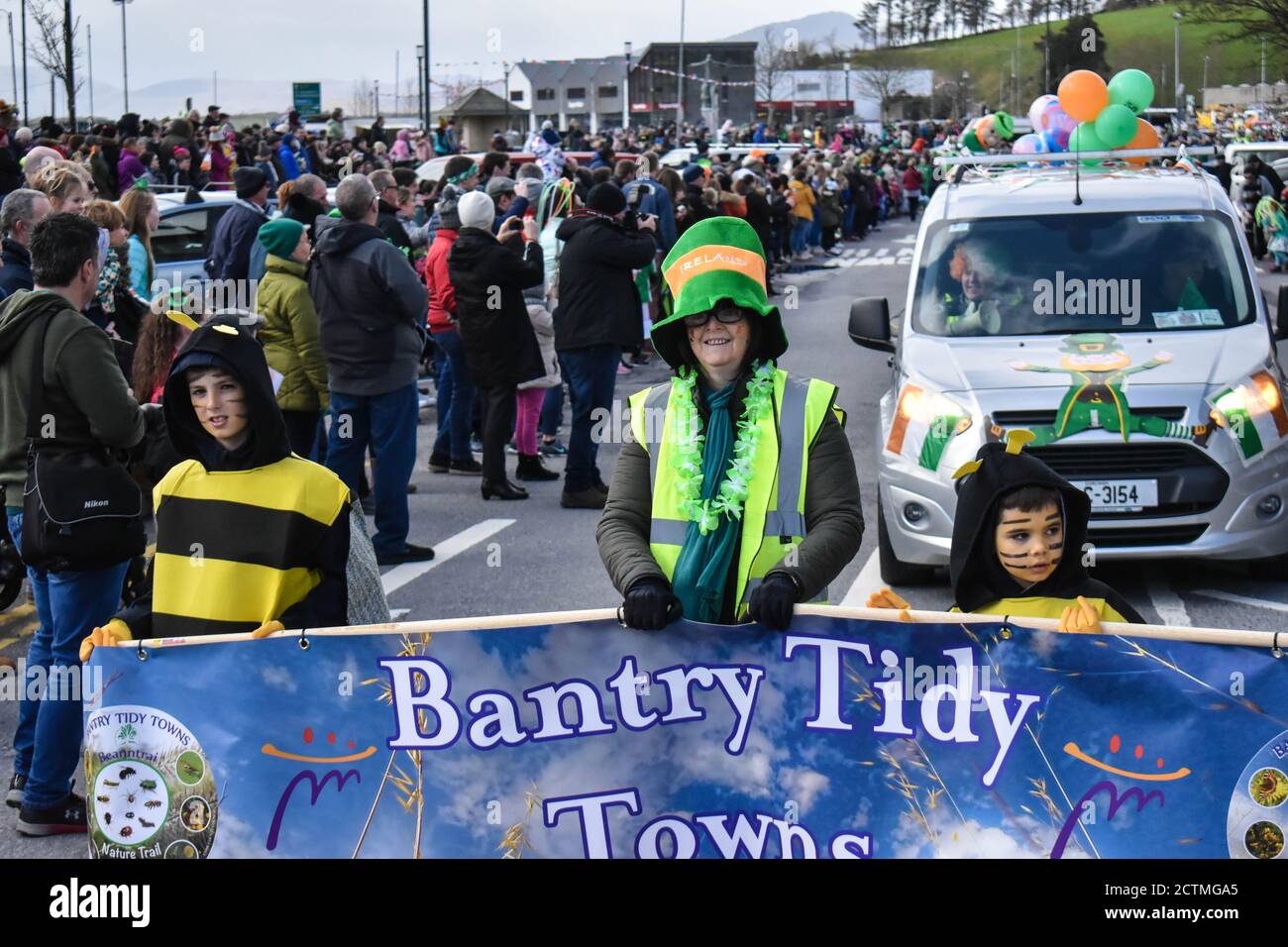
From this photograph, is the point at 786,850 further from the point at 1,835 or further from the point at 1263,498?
the point at 1263,498

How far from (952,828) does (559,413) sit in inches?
386

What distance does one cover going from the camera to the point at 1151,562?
9.16 m

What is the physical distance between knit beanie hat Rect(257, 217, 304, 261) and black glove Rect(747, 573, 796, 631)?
263 inches

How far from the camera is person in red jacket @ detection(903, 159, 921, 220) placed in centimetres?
4822

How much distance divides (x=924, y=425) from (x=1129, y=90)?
6.32 meters

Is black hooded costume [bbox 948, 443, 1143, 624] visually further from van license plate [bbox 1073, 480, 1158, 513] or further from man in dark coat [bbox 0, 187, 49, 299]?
man in dark coat [bbox 0, 187, 49, 299]

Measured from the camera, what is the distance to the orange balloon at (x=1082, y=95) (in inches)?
502

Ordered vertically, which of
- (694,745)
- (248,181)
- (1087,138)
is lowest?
(694,745)

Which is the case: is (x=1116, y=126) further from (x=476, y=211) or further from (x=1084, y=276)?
(x=476, y=211)

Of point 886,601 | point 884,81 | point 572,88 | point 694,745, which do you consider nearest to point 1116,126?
point 886,601

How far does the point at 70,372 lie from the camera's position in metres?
5.57

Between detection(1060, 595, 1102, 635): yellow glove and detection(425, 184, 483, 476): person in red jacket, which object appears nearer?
detection(1060, 595, 1102, 635): yellow glove

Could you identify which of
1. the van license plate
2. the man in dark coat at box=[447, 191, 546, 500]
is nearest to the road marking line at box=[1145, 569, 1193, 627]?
the van license plate

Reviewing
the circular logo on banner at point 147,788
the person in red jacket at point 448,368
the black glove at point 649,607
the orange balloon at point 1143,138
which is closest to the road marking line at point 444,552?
the person in red jacket at point 448,368
